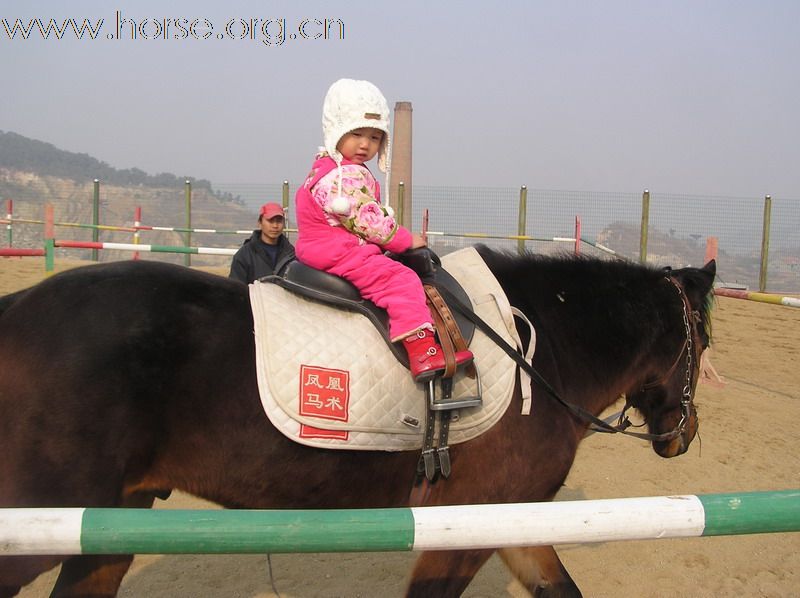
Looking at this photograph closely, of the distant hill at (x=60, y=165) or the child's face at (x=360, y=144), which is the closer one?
the child's face at (x=360, y=144)

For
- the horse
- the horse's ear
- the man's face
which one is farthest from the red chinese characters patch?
the man's face

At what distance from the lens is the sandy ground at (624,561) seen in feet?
11.3

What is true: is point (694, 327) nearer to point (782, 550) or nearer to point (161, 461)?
point (782, 550)

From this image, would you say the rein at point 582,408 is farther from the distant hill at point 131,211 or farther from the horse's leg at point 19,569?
the distant hill at point 131,211

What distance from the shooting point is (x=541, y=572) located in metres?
2.76

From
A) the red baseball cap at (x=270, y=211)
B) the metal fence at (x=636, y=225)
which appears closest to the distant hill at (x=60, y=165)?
the metal fence at (x=636, y=225)

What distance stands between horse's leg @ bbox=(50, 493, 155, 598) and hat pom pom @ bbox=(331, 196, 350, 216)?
46.3 inches

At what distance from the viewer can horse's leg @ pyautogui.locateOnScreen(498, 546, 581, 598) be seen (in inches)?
108

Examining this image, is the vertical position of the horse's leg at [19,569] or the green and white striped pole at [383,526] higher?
the green and white striped pole at [383,526]

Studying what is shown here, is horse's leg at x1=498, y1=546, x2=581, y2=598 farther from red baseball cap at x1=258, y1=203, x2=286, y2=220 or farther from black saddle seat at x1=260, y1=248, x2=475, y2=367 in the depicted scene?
red baseball cap at x1=258, y1=203, x2=286, y2=220

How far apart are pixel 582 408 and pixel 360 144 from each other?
1.31 meters

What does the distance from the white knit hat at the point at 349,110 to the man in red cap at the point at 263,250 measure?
9.03 ft

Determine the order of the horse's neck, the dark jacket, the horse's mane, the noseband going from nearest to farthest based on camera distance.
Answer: the horse's neck < the horse's mane < the noseband < the dark jacket

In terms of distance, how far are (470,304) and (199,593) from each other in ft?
6.93
